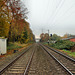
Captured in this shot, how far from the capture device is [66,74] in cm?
434

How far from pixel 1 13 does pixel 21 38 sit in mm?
28265

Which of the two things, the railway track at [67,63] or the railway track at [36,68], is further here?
the railway track at [67,63]

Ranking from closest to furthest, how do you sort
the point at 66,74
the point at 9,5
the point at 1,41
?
the point at 66,74, the point at 1,41, the point at 9,5

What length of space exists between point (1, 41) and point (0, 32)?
2.16 metres

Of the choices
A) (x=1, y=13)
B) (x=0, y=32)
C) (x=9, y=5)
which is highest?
(x=9, y=5)

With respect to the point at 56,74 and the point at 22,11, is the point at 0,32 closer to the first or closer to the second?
the point at 22,11

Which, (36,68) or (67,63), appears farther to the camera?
(67,63)

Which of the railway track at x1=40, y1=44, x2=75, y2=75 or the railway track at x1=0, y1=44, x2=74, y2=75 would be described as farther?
the railway track at x1=40, y1=44, x2=75, y2=75

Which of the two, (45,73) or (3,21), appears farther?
(3,21)

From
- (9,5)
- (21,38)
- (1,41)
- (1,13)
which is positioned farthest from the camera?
(21,38)

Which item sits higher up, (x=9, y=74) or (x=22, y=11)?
(x=22, y=11)

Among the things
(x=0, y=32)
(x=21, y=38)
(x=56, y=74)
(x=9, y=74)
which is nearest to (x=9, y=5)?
(x=0, y=32)

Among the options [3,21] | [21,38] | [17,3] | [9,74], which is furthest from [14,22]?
[21,38]

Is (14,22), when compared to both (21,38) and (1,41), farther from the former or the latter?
(21,38)
